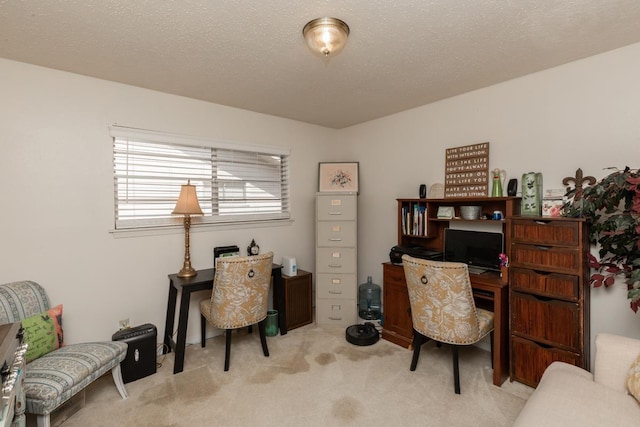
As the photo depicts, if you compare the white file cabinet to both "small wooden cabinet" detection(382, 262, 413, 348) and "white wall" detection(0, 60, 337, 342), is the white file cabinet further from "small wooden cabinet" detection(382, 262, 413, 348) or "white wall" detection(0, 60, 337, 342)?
"white wall" detection(0, 60, 337, 342)

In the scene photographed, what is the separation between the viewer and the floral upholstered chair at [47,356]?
1.66m

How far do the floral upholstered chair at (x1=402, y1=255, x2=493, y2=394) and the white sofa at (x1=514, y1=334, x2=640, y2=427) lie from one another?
1.85 feet

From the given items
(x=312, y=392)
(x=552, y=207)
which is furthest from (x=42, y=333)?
(x=552, y=207)

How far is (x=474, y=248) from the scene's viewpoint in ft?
9.16

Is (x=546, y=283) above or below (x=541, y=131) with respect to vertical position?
below

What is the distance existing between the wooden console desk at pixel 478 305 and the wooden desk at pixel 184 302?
42.4 inches

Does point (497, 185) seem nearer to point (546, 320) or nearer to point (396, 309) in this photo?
point (546, 320)

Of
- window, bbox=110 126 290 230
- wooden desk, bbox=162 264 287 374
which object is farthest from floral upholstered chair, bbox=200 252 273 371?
window, bbox=110 126 290 230

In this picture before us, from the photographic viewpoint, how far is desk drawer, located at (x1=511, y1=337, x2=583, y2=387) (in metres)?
2.10

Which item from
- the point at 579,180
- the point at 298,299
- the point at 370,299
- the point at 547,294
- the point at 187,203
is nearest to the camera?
the point at 547,294

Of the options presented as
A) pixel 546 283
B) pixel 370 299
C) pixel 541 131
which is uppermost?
pixel 541 131

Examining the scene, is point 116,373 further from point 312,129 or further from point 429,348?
point 312,129

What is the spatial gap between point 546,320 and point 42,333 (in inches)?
132

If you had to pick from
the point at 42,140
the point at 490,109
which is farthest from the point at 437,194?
the point at 42,140
